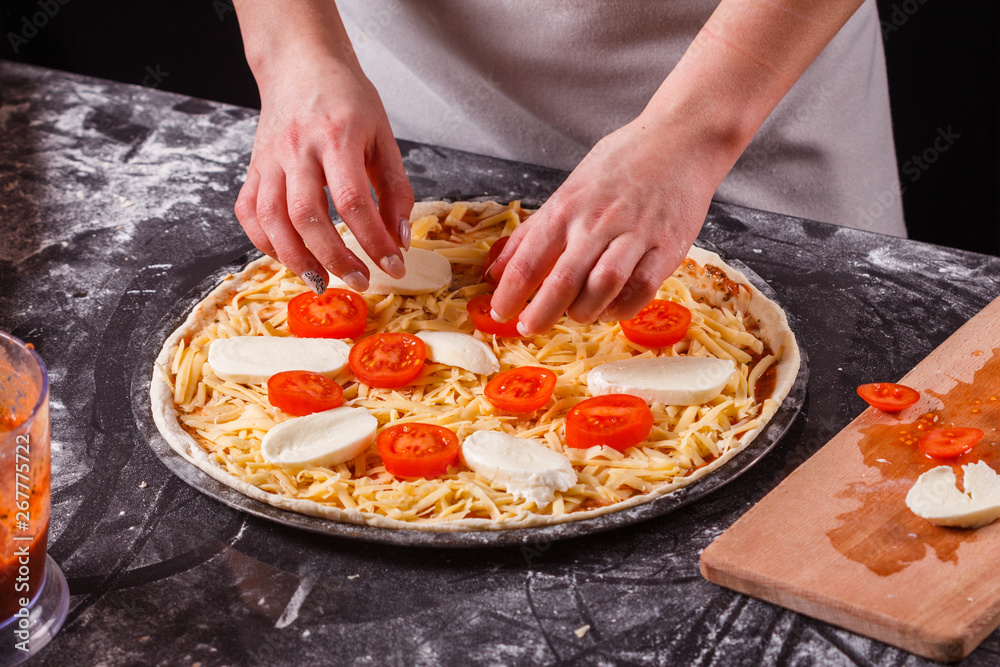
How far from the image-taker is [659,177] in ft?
7.82

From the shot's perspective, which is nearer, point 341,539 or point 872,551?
point 872,551

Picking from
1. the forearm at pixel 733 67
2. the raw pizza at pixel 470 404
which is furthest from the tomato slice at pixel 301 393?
the forearm at pixel 733 67

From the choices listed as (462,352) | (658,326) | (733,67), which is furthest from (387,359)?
(733,67)

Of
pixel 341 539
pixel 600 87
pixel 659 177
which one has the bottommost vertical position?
pixel 341 539

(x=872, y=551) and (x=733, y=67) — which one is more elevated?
(x=733, y=67)

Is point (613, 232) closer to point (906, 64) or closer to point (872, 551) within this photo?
point (872, 551)

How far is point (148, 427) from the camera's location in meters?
2.39

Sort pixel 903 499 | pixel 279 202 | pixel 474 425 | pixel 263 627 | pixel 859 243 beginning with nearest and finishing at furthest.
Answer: pixel 263 627
pixel 903 499
pixel 474 425
pixel 279 202
pixel 859 243

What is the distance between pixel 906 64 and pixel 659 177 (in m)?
3.85

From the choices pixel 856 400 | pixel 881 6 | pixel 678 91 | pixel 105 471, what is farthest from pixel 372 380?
pixel 881 6

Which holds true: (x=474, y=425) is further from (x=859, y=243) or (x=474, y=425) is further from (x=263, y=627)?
(x=859, y=243)

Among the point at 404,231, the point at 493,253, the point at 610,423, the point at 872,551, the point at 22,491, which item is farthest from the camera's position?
the point at 493,253

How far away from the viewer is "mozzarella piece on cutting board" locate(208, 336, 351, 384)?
2555mm

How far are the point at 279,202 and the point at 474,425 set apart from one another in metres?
0.83
